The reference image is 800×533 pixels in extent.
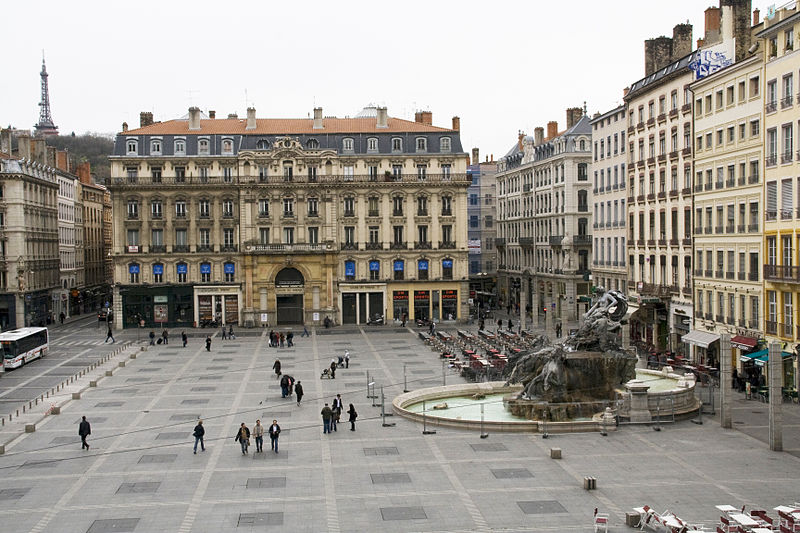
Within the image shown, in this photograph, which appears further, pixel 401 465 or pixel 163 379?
pixel 163 379

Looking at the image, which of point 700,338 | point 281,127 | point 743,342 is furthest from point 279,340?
point 743,342

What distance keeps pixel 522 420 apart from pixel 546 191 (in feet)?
211

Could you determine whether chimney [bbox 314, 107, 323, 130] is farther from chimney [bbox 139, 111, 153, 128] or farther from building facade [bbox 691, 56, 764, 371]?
building facade [bbox 691, 56, 764, 371]

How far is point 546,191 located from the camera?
102562 mm

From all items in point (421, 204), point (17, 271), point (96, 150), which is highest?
point (96, 150)

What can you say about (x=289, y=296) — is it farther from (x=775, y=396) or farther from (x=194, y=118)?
(x=775, y=396)

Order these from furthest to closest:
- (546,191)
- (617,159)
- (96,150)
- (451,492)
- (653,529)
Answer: (96,150) < (546,191) < (617,159) < (451,492) < (653,529)

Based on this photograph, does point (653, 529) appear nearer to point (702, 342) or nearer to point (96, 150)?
point (702, 342)

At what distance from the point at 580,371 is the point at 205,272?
56951 millimetres

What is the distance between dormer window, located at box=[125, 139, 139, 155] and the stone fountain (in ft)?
195

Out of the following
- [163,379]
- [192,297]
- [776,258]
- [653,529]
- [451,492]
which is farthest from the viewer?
[192,297]

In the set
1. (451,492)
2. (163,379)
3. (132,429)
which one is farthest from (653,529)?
(163,379)

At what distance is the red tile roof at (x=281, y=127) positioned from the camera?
93688mm

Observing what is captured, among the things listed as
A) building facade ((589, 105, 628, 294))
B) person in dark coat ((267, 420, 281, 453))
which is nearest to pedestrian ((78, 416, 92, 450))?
person in dark coat ((267, 420, 281, 453))
